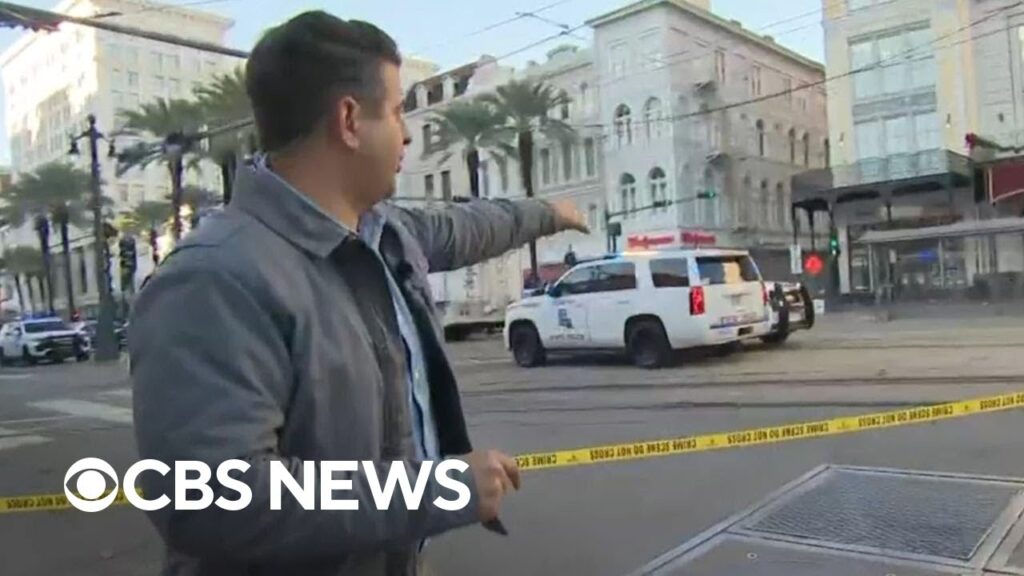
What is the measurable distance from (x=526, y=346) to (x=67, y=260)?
304 centimetres

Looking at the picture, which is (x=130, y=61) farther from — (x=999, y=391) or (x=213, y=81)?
(x=999, y=391)

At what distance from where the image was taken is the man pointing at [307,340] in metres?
0.95

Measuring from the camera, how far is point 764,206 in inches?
269

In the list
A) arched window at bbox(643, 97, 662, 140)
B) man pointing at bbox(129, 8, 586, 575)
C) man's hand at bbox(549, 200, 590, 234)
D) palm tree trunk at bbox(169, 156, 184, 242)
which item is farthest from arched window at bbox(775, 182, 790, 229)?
man pointing at bbox(129, 8, 586, 575)

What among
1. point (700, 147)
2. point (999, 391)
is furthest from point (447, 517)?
point (999, 391)

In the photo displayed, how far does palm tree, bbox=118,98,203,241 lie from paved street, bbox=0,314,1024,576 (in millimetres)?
1041

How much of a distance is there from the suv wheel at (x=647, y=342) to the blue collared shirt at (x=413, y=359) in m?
5.37

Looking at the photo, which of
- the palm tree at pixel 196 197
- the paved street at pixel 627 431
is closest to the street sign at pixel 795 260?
the paved street at pixel 627 431

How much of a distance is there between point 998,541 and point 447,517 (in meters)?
3.25

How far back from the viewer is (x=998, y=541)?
3.56m

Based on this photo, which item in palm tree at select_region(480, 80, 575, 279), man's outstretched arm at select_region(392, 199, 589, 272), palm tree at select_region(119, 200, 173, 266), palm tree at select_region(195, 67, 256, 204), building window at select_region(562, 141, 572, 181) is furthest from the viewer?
building window at select_region(562, 141, 572, 181)

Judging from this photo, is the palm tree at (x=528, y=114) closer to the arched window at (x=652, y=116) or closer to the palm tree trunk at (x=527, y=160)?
the palm tree trunk at (x=527, y=160)

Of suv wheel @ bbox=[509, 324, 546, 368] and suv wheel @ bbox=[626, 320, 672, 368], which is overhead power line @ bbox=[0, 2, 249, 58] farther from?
suv wheel @ bbox=[626, 320, 672, 368]

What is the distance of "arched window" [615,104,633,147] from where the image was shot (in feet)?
18.9
